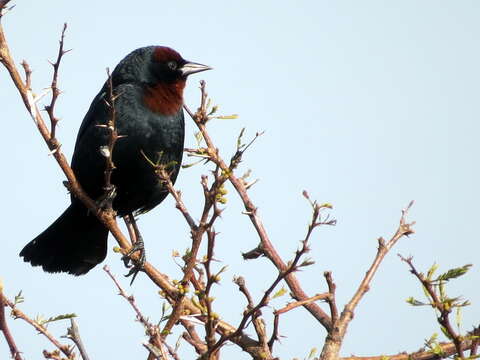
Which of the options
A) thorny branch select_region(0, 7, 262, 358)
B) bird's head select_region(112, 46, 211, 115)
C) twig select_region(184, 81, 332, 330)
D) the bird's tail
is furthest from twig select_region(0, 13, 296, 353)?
the bird's tail

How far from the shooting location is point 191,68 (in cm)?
471

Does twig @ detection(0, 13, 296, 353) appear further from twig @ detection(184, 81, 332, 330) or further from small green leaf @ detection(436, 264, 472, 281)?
small green leaf @ detection(436, 264, 472, 281)

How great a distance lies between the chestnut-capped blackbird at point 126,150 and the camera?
403 cm

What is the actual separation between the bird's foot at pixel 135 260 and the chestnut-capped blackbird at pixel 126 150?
0.34 m

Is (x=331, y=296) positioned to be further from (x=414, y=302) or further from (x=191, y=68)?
(x=191, y=68)

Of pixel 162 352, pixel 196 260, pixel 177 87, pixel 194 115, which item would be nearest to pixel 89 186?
pixel 177 87

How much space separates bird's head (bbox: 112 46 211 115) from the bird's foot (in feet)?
2.63

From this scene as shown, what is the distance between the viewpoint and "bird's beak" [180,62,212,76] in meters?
4.68

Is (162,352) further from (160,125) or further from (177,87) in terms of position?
(177,87)

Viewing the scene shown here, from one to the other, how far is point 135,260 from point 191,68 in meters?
2.19

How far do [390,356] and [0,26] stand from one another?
5.86 ft

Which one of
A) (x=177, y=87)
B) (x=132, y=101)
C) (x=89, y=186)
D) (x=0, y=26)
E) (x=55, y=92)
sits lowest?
(x=55, y=92)

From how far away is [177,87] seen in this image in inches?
179

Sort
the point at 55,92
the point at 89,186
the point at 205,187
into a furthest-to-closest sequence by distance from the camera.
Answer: the point at 89,186, the point at 55,92, the point at 205,187
